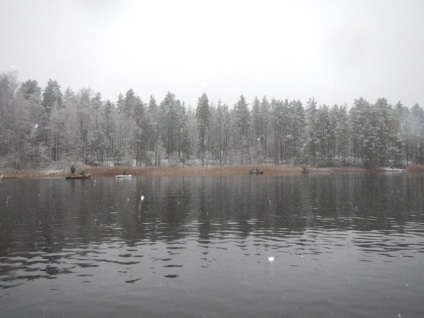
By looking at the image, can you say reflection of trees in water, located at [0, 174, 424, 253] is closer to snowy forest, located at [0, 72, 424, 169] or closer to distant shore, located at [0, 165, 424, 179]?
distant shore, located at [0, 165, 424, 179]

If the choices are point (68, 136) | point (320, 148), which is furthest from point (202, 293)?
point (320, 148)

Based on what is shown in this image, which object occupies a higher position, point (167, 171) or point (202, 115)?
point (202, 115)

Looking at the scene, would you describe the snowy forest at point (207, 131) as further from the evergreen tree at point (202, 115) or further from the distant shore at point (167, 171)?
the distant shore at point (167, 171)

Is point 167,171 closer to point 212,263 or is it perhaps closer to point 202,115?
point 202,115

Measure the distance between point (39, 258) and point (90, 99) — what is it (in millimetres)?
112567

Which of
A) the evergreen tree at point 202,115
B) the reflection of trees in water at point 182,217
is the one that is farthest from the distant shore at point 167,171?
the reflection of trees in water at point 182,217

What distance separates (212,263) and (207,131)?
119828 millimetres

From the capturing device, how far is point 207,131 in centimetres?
13375

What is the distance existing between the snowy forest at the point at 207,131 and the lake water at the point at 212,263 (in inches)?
3025

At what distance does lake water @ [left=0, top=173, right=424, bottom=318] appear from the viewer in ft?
34.1

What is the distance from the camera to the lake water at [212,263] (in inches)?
409

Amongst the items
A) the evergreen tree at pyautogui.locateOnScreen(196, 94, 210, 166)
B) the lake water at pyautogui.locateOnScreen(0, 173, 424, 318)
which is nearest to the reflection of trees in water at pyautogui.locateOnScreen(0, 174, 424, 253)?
the lake water at pyautogui.locateOnScreen(0, 173, 424, 318)

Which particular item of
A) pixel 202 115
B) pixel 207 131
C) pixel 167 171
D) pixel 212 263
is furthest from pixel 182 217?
pixel 207 131

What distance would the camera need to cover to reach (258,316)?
9625mm
